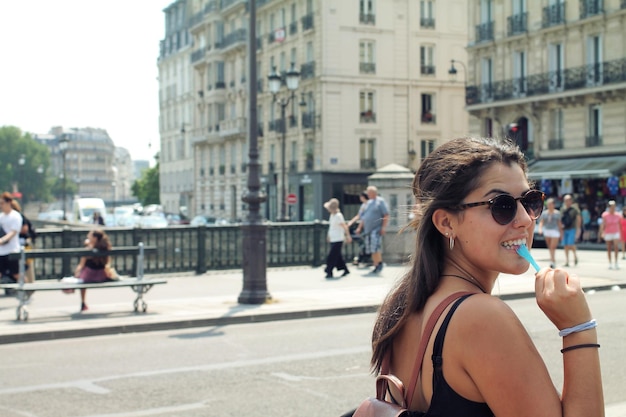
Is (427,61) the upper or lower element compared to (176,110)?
lower

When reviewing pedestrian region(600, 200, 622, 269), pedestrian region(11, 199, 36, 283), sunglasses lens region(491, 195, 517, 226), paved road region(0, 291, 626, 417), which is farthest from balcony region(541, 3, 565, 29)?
sunglasses lens region(491, 195, 517, 226)

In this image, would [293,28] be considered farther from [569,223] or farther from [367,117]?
[569,223]

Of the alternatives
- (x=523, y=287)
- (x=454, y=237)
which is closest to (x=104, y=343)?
(x=523, y=287)

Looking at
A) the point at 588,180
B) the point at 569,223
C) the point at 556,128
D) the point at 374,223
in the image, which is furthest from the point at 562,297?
the point at 556,128

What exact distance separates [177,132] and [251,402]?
8490cm

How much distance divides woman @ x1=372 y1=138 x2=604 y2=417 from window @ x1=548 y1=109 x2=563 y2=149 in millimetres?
44779

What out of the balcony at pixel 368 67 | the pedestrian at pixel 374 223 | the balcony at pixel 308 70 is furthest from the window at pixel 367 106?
the pedestrian at pixel 374 223

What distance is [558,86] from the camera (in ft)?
149

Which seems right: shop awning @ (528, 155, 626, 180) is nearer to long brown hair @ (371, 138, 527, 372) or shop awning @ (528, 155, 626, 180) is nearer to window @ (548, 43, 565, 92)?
window @ (548, 43, 565, 92)

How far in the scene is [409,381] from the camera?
2.48m

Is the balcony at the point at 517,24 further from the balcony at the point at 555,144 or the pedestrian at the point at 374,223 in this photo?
the pedestrian at the point at 374,223

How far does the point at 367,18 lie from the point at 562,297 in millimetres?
57355

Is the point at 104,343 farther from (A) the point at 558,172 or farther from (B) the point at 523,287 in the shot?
(A) the point at 558,172

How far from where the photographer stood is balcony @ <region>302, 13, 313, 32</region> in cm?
5916
